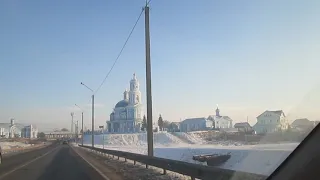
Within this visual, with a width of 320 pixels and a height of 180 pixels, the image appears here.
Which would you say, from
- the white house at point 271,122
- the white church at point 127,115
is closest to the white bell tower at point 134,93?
the white church at point 127,115

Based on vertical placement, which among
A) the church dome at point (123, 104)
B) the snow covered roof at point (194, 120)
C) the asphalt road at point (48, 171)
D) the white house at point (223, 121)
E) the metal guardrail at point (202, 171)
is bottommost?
the asphalt road at point (48, 171)

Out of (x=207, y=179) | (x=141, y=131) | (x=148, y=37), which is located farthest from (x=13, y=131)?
(x=207, y=179)

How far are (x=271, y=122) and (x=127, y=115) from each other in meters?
151

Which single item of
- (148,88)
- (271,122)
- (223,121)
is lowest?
(271,122)

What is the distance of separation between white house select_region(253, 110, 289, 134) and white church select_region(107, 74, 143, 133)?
420 ft

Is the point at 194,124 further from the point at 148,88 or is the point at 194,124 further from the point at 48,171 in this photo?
the point at 48,171

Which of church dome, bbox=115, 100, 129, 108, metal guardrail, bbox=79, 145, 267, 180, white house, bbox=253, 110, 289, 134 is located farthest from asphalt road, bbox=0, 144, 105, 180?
church dome, bbox=115, 100, 129, 108

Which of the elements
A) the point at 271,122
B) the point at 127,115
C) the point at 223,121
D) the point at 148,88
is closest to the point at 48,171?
the point at 148,88

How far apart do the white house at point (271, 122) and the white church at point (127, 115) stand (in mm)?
128048

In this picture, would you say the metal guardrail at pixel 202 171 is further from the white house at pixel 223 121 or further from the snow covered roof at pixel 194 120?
the snow covered roof at pixel 194 120

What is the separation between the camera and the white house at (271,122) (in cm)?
679

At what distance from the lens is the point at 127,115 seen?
157 metres

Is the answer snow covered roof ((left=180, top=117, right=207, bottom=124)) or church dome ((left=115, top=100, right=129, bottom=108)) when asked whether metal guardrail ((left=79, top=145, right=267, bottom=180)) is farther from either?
church dome ((left=115, top=100, right=129, bottom=108))

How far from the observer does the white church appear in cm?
14400
